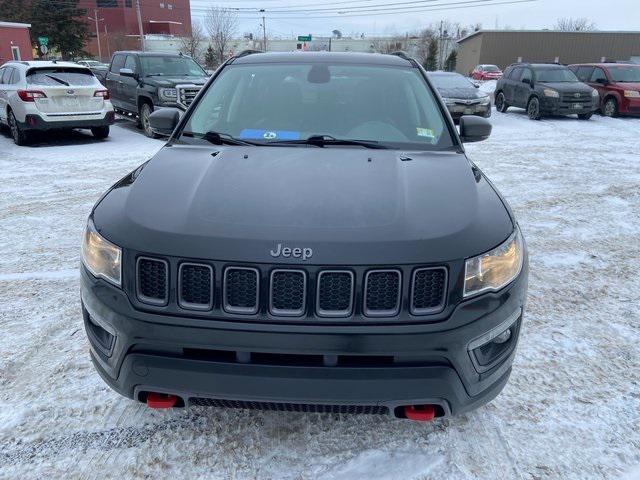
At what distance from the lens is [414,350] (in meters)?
1.94

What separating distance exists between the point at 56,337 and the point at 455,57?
57498 millimetres

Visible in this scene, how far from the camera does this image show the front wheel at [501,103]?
59.4 ft

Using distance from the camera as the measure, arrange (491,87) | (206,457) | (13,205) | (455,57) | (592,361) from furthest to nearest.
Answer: (455,57) → (491,87) → (13,205) → (592,361) → (206,457)

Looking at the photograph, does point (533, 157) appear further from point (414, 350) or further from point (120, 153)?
point (414, 350)

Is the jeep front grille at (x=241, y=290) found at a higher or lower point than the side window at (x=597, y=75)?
lower

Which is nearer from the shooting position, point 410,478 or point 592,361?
point 410,478

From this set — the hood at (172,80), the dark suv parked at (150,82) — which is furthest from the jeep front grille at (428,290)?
the hood at (172,80)

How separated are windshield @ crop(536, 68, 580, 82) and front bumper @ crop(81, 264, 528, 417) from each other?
16474mm

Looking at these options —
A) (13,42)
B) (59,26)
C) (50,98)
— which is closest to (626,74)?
(50,98)

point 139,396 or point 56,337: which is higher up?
point 139,396

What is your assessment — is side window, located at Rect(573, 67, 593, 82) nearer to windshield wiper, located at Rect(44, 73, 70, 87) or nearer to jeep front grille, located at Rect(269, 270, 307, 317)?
windshield wiper, located at Rect(44, 73, 70, 87)

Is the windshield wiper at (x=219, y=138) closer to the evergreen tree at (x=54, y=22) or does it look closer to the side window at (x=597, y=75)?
the side window at (x=597, y=75)

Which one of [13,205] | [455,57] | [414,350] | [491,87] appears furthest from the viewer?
[455,57]

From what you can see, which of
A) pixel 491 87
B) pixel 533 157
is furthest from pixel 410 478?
pixel 491 87
